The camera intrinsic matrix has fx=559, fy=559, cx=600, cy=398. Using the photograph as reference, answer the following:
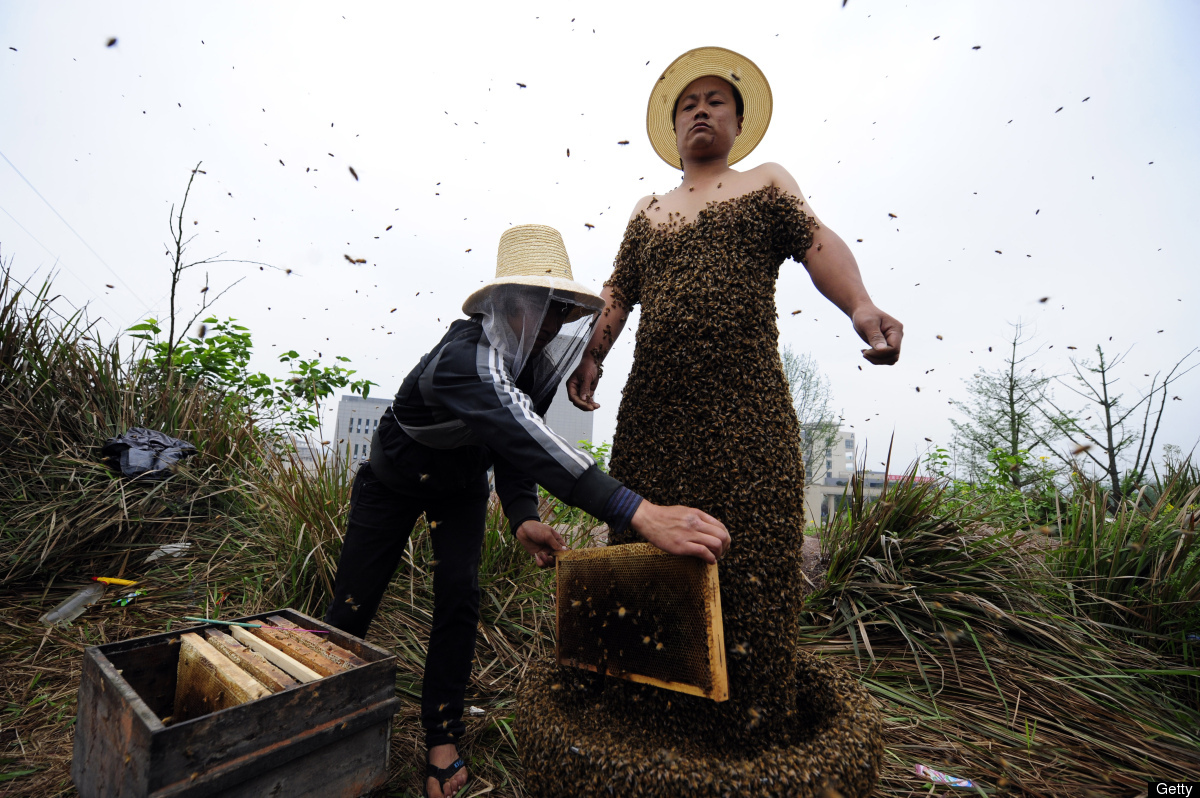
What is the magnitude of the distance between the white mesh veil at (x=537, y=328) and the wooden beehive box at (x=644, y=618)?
83 cm

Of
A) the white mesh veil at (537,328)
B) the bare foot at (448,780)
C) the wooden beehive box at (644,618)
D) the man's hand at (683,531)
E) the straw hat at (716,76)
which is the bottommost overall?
the bare foot at (448,780)

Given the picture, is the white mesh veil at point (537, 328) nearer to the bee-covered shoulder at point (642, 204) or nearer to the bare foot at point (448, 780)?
the bee-covered shoulder at point (642, 204)

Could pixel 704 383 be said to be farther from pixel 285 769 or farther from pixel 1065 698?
pixel 1065 698

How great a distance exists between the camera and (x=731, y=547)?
176 cm

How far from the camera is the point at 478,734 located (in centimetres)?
266

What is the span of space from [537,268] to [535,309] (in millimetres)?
231

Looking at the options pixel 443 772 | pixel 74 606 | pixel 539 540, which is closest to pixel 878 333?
pixel 539 540

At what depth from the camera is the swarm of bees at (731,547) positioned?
158cm

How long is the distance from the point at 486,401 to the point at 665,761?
1.20 m

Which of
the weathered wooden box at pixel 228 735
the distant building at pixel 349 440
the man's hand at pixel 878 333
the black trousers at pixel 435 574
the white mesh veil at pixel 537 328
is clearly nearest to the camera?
the weathered wooden box at pixel 228 735

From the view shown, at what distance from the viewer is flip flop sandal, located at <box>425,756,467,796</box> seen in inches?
89.7

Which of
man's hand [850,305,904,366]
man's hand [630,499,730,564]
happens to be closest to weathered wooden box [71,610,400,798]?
man's hand [630,499,730,564]

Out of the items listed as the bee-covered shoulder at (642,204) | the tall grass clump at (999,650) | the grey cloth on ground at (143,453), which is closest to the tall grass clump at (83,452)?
the grey cloth on ground at (143,453)

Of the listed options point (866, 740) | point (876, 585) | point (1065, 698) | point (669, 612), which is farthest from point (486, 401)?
point (1065, 698)
